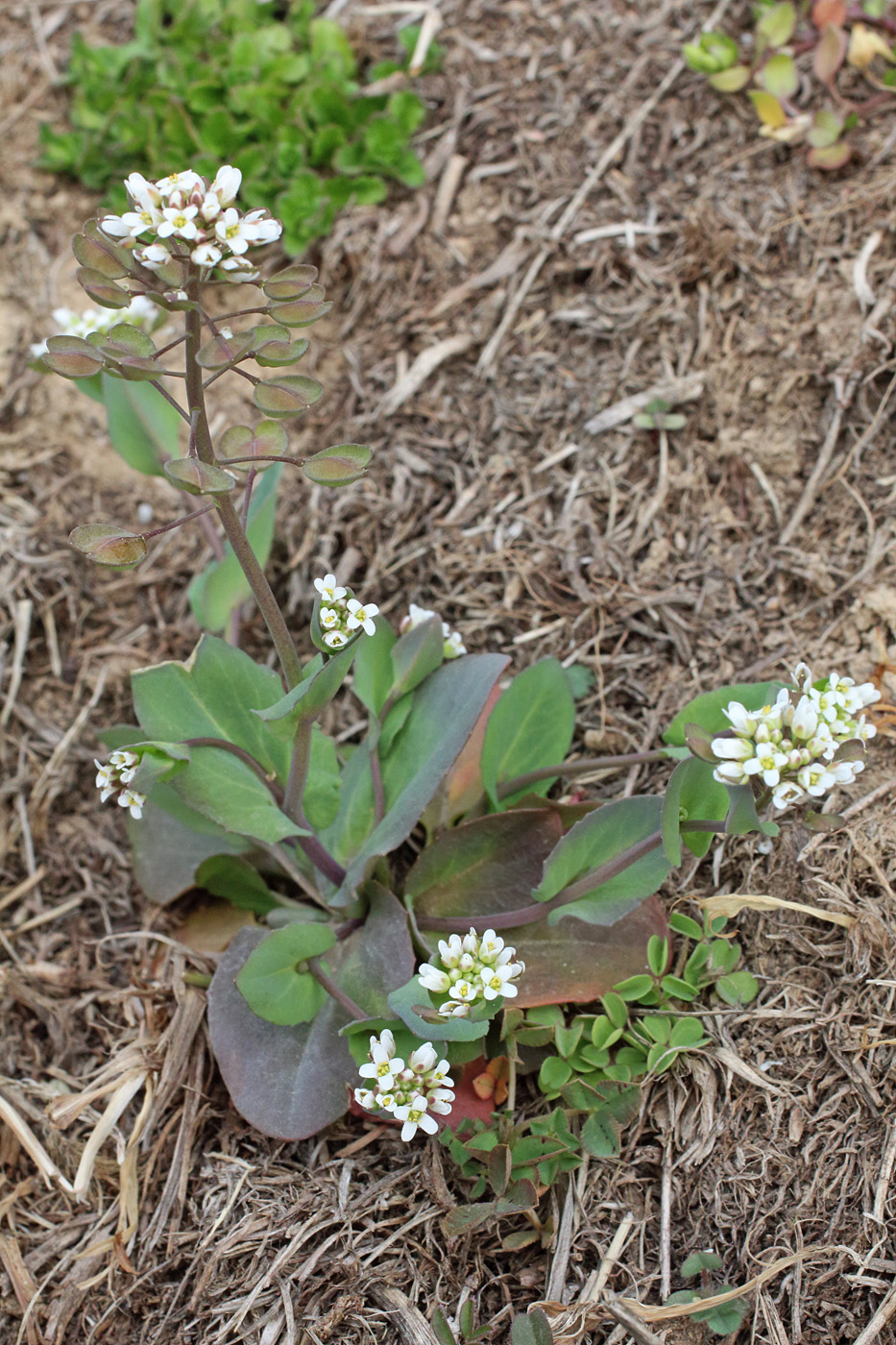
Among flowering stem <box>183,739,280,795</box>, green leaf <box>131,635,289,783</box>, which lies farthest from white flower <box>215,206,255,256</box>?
flowering stem <box>183,739,280,795</box>

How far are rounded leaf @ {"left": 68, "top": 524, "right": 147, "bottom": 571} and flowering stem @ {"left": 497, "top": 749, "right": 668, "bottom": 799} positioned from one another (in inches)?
45.3

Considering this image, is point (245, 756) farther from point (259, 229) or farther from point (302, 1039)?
point (259, 229)

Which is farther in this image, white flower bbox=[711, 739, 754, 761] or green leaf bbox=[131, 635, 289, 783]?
green leaf bbox=[131, 635, 289, 783]

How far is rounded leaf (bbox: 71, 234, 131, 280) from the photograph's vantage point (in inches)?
69.2

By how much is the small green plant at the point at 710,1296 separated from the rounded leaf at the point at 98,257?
224 centimetres

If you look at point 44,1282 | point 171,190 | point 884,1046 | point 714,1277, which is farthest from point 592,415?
point 44,1282

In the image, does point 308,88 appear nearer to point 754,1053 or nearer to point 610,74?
point 610,74

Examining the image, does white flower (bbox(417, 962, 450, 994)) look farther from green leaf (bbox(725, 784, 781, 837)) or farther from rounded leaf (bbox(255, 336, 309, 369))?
rounded leaf (bbox(255, 336, 309, 369))

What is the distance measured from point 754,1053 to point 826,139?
2826 mm

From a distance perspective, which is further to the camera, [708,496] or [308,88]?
[308,88]

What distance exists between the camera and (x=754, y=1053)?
2289 mm

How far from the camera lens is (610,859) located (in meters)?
2.23

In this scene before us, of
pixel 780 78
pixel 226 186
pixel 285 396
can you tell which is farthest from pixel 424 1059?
pixel 780 78

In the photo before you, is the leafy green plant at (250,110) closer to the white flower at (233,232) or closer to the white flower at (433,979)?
the white flower at (233,232)
